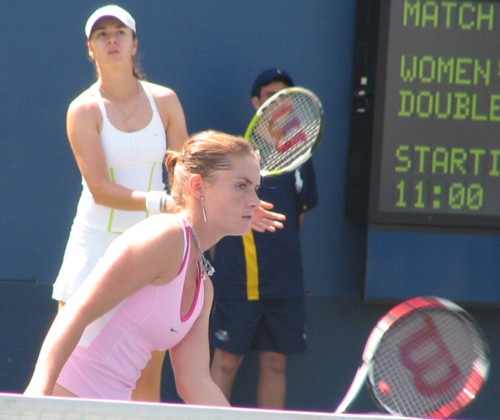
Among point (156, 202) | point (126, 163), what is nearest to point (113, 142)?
point (126, 163)

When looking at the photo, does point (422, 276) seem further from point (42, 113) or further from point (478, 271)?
point (42, 113)

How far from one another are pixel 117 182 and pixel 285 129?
Result: 2.24 ft

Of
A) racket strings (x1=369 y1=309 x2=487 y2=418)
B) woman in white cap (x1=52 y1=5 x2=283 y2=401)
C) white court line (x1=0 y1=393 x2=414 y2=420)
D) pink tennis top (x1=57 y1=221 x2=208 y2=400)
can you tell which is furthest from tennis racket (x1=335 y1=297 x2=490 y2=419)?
woman in white cap (x1=52 y1=5 x2=283 y2=401)

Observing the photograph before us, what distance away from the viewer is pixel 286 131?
4633 millimetres

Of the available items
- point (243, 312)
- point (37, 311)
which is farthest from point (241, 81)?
point (37, 311)

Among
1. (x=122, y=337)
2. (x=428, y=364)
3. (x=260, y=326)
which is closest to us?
(x=122, y=337)

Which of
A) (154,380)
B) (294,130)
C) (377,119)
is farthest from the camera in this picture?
(377,119)

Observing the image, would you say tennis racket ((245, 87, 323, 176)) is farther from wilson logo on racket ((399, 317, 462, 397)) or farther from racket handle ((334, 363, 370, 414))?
racket handle ((334, 363, 370, 414))

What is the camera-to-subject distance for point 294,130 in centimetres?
464

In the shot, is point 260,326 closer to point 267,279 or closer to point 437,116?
point 267,279

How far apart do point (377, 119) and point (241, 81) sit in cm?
65

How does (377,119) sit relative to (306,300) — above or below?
above

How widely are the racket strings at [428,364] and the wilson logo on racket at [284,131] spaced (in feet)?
4.43

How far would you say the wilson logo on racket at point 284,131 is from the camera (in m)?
4.58
